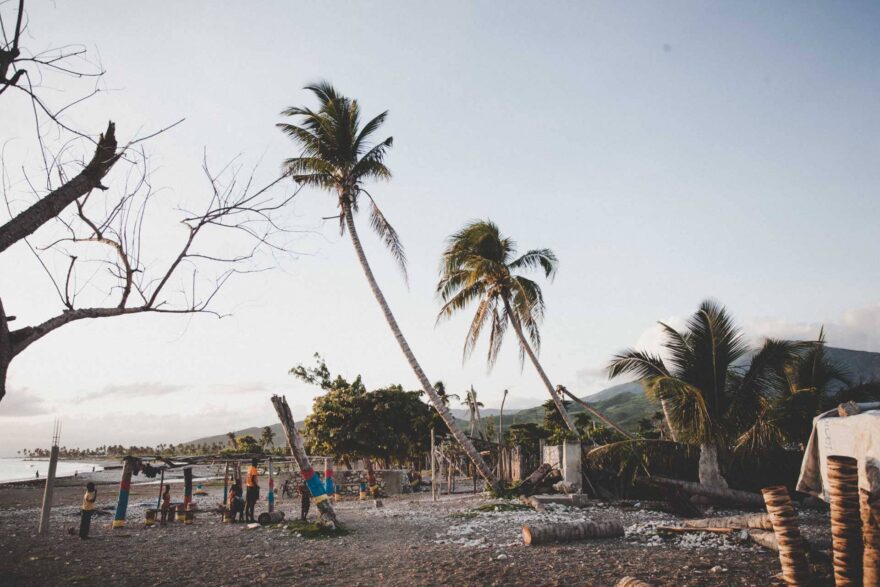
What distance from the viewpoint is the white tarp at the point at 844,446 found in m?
5.05

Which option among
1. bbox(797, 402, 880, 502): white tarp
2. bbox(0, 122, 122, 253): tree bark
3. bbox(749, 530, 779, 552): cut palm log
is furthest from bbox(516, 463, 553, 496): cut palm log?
bbox(0, 122, 122, 253): tree bark

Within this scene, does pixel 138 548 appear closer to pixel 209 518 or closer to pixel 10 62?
pixel 209 518

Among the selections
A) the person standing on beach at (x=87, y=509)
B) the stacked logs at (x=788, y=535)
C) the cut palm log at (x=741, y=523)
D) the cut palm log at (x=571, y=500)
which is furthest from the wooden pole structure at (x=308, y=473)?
the stacked logs at (x=788, y=535)

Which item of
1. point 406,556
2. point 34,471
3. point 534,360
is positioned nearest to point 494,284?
point 534,360

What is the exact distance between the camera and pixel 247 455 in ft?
67.2

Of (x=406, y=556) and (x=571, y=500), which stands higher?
(x=406, y=556)

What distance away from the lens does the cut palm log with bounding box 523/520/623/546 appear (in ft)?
32.2

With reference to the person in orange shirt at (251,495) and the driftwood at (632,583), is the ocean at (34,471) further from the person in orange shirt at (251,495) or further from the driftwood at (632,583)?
the driftwood at (632,583)

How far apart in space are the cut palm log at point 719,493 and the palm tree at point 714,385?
20cm

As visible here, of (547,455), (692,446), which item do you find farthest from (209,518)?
(692,446)

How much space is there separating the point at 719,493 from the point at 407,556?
1046 centimetres

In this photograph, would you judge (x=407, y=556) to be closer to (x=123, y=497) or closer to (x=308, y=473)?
(x=308, y=473)

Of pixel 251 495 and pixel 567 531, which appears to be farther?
pixel 251 495

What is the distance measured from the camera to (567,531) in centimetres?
1010
